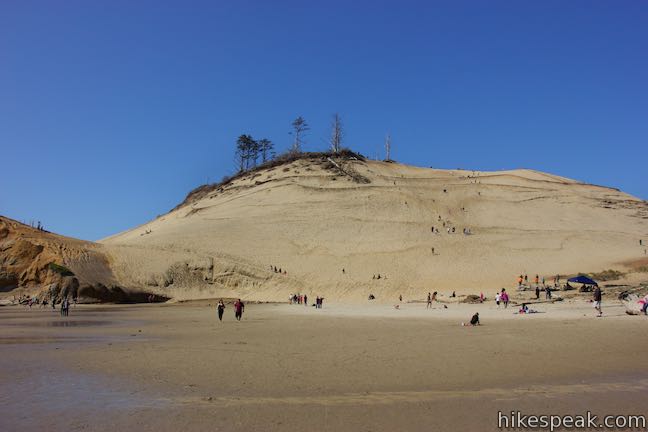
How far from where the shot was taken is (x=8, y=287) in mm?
43375

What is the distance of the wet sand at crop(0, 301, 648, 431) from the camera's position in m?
8.01

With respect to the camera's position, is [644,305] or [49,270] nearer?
[644,305]

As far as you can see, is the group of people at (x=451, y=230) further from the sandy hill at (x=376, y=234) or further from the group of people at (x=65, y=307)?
the group of people at (x=65, y=307)

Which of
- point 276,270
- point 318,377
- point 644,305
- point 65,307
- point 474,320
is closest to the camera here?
point 318,377

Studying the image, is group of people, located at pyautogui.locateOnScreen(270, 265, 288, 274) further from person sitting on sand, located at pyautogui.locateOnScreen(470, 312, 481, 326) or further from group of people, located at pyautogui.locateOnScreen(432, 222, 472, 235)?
person sitting on sand, located at pyautogui.locateOnScreen(470, 312, 481, 326)

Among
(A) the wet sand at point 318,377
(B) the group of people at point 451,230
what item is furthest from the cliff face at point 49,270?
(B) the group of people at point 451,230

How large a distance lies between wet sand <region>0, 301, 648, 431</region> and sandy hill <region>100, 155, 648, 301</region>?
89.4 ft

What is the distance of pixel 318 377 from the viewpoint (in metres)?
11.2

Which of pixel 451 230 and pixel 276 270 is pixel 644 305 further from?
pixel 451 230

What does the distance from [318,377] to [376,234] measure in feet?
174

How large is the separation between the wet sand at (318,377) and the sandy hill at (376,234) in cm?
2724

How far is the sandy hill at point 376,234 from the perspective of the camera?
49.1 meters

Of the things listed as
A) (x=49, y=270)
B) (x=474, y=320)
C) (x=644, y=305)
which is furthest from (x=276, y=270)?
(x=644, y=305)

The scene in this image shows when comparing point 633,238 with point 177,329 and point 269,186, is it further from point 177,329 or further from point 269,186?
point 177,329
